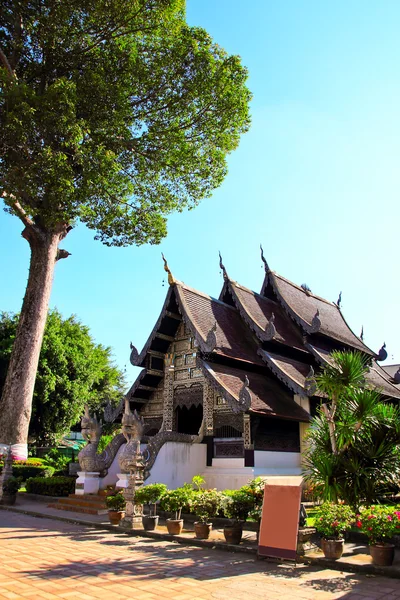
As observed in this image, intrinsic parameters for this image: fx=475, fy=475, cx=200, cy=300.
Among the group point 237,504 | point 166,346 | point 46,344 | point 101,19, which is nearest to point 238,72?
point 101,19

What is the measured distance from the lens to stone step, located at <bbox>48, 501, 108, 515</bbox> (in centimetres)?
1221

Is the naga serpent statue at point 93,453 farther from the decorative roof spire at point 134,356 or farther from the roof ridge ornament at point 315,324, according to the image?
the roof ridge ornament at point 315,324

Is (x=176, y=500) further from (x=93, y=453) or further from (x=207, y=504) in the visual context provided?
(x=93, y=453)

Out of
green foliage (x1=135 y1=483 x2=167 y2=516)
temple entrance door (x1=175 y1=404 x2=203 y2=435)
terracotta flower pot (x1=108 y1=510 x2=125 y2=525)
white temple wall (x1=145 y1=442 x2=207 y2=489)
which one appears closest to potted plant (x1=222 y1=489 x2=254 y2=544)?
green foliage (x1=135 y1=483 x2=167 y2=516)

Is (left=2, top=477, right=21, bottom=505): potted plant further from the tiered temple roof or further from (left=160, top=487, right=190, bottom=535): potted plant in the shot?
(left=160, top=487, right=190, bottom=535): potted plant

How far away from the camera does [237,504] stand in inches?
344

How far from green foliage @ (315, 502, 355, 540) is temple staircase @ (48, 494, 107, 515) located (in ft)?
22.6

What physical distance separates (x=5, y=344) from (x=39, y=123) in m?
18.8

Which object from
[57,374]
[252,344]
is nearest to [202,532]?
[252,344]

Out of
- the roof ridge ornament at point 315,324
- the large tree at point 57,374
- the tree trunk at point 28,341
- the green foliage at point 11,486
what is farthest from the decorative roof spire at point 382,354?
the large tree at point 57,374

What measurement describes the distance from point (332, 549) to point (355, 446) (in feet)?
6.50

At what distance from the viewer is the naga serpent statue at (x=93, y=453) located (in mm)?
13750

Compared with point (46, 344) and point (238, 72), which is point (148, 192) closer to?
point (238, 72)

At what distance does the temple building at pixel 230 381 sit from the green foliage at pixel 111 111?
4583 mm
